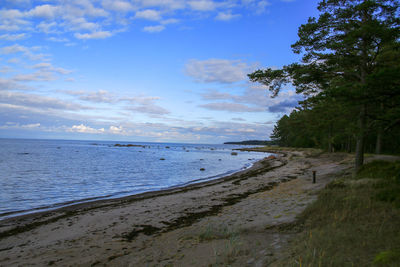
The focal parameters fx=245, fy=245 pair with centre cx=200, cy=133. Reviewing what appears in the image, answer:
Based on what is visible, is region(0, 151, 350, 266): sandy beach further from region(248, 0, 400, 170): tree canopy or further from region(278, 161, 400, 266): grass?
region(248, 0, 400, 170): tree canopy

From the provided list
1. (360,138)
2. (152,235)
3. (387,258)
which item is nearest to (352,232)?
(387,258)

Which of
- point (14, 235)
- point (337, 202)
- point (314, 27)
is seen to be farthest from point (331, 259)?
point (314, 27)

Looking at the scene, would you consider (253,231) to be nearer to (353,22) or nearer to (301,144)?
(353,22)

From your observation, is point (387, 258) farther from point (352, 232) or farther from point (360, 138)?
point (360, 138)

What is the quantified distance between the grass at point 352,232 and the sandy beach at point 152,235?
665 mm

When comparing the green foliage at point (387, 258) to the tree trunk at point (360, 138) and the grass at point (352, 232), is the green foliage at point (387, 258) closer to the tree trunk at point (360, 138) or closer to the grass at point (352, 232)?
the grass at point (352, 232)

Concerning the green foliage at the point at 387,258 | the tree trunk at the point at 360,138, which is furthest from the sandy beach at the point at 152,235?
the tree trunk at the point at 360,138

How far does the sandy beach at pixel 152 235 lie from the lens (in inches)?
243

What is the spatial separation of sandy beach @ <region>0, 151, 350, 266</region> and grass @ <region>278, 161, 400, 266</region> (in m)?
0.66

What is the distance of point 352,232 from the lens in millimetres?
5750

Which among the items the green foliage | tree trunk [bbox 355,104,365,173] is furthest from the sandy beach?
tree trunk [bbox 355,104,365,173]

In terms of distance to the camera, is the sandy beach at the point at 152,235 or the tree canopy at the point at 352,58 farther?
the tree canopy at the point at 352,58

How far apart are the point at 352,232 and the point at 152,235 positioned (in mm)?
6413

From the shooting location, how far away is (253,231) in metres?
7.73
